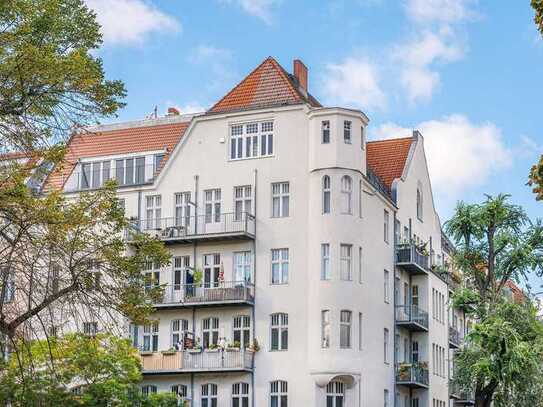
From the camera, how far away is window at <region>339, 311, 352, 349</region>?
51.7 meters

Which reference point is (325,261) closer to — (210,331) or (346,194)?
(346,194)

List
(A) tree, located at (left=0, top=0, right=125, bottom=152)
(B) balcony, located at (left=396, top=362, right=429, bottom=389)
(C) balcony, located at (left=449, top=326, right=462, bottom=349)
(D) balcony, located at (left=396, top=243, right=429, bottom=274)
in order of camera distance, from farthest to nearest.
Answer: (C) balcony, located at (left=449, top=326, right=462, bottom=349) → (D) balcony, located at (left=396, top=243, right=429, bottom=274) → (B) balcony, located at (left=396, top=362, right=429, bottom=389) → (A) tree, located at (left=0, top=0, right=125, bottom=152)

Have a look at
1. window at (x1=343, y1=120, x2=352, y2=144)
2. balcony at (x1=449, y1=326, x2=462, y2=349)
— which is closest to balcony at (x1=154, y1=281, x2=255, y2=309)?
window at (x1=343, y1=120, x2=352, y2=144)

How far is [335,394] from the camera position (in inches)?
2040

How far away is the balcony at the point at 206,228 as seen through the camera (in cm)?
5331

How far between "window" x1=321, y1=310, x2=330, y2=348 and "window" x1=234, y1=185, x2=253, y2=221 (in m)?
6.09

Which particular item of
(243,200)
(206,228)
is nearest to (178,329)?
(206,228)

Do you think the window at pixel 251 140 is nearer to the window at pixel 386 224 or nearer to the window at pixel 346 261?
the window at pixel 346 261

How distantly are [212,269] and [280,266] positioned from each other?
11.0ft

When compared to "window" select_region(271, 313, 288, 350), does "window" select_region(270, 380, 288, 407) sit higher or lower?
lower

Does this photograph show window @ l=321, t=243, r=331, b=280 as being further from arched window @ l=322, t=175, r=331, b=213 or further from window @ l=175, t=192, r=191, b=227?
window @ l=175, t=192, r=191, b=227

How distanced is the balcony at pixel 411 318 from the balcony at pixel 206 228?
9167 mm

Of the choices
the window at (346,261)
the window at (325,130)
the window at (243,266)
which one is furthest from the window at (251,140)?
the window at (346,261)

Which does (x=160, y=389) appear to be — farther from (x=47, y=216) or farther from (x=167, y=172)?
(x=47, y=216)
